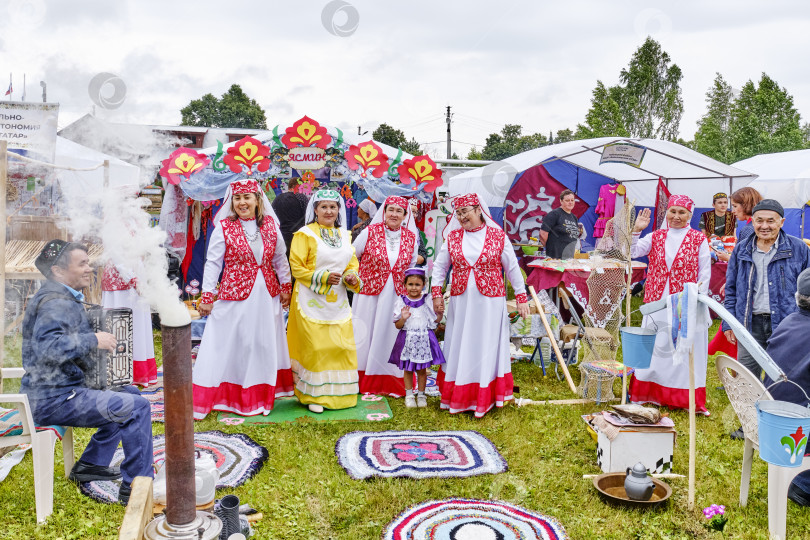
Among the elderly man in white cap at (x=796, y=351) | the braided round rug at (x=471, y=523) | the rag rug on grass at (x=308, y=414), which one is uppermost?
the elderly man in white cap at (x=796, y=351)

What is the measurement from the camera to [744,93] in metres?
22.5

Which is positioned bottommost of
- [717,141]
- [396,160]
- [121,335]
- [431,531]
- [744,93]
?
[431,531]

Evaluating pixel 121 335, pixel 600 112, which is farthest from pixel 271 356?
pixel 600 112

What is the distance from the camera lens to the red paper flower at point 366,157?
715cm

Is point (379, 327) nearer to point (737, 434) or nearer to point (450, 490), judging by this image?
point (450, 490)

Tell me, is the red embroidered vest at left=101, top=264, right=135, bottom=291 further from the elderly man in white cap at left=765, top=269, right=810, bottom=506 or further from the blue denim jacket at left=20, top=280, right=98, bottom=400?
the elderly man in white cap at left=765, top=269, right=810, bottom=506

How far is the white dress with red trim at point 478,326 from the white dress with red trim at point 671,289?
125 cm

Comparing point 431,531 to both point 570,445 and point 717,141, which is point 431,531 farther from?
point 717,141

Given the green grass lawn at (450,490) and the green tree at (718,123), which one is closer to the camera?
the green grass lawn at (450,490)

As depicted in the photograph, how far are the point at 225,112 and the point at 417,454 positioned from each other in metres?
15.9

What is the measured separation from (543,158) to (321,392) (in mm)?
5627

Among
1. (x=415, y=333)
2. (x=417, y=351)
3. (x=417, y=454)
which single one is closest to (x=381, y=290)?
(x=415, y=333)

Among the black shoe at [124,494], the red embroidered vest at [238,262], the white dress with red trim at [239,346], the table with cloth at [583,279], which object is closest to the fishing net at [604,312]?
the table with cloth at [583,279]

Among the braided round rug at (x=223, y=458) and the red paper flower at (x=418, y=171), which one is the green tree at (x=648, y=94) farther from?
the braided round rug at (x=223, y=458)
